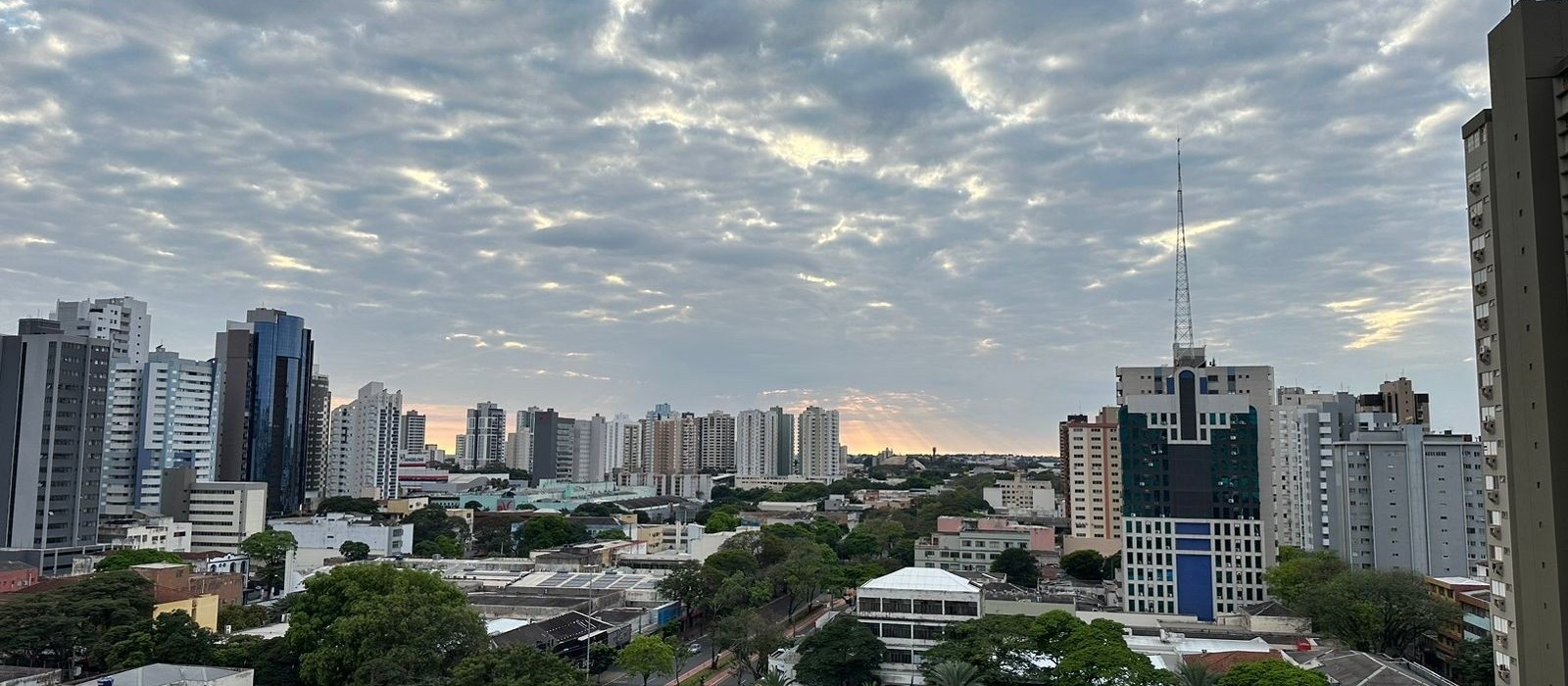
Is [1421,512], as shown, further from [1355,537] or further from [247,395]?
[247,395]

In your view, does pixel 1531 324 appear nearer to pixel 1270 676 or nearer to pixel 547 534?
pixel 1270 676

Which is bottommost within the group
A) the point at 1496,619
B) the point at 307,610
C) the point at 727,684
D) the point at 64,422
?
the point at 727,684

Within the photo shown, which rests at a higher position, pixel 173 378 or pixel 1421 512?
pixel 173 378

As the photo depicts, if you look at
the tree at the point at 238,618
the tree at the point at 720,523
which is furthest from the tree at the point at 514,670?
the tree at the point at 720,523

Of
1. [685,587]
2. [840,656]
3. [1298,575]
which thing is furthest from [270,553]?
[1298,575]

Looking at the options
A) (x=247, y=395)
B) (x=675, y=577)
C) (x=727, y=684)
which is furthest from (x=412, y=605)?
(x=247, y=395)

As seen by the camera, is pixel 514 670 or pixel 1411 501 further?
pixel 1411 501
